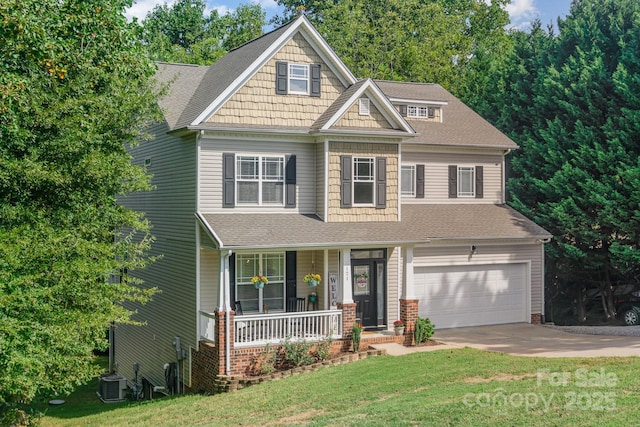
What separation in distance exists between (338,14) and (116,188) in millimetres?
32835

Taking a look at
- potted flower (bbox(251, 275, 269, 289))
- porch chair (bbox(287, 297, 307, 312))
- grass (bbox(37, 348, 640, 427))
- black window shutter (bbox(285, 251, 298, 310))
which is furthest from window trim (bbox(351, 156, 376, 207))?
grass (bbox(37, 348, 640, 427))

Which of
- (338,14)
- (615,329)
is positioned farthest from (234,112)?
(338,14)

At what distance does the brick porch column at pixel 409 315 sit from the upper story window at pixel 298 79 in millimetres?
6635

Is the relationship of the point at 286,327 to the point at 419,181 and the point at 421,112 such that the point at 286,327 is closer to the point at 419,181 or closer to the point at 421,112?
the point at 419,181

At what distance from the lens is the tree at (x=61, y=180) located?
49.3ft

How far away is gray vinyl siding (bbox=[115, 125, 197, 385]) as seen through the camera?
66.6 ft

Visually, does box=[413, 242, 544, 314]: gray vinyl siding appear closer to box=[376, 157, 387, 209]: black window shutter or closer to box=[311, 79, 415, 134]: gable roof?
box=[376, 157, 387, 209]: black window shutter

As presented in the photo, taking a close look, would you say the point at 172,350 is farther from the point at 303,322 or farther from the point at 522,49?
the point at 522,49

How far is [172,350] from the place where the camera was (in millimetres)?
21656

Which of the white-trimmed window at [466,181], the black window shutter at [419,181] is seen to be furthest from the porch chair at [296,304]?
the white-trimmed window at [466,181]

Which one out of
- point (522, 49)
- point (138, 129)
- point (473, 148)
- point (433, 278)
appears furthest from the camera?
point (522, 49)

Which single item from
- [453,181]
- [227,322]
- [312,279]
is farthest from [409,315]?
[453,181]

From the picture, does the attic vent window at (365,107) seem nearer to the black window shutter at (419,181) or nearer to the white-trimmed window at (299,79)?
the white-trimmed window at (299,79)

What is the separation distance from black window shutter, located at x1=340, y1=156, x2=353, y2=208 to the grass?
4761 millimetres
